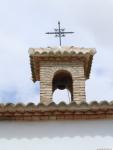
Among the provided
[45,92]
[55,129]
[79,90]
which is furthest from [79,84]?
[55,129]

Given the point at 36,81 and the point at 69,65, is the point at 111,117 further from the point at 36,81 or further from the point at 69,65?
the point at 36,81

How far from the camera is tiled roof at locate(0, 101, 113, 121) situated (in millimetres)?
9406

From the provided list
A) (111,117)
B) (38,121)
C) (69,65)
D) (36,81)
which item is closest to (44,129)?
(38,121)

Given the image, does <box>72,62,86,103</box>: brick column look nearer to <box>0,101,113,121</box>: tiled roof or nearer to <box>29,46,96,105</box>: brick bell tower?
<box>29,46,96,105</box>: brick bell tower

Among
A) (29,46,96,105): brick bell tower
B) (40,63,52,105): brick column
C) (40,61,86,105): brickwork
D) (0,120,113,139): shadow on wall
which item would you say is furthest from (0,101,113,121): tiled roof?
(29,46,96,105): brick bell tower

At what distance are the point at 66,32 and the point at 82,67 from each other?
69.5 inches

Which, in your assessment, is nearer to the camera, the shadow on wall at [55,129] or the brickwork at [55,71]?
the shadow on wall at [55,129]

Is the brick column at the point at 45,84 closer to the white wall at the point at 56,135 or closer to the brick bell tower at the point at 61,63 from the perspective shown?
the brick bell tower at the point at 61,63

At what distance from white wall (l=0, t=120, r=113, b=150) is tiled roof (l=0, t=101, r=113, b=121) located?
0.43 feet

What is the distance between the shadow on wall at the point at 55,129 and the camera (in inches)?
380

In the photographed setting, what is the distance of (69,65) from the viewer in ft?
43.2

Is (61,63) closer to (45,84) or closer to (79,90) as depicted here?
(45,84)

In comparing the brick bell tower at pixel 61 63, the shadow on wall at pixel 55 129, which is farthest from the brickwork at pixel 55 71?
the shadow on wall at pixel 55 129

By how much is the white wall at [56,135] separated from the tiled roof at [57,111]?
0.13 meters
